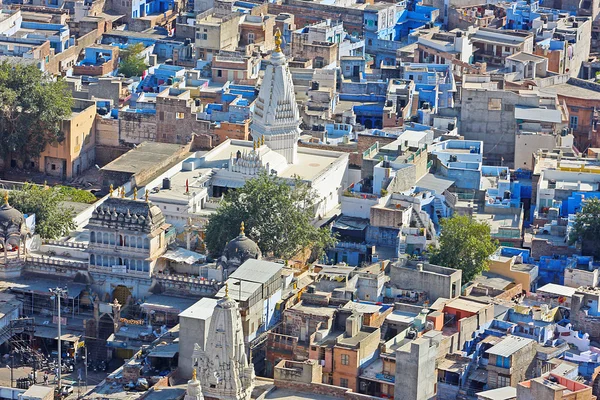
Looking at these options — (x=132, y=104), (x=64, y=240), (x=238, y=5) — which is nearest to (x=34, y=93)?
(x=132, y=104)

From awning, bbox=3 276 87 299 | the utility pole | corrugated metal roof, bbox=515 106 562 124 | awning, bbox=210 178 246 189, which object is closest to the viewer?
the utility pole

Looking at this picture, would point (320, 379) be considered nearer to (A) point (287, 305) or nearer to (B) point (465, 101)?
Answer: (A) point (287, 305)

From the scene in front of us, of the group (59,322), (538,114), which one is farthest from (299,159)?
(59,322)

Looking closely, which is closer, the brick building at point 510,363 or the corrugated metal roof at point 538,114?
the brick building at point 510,363

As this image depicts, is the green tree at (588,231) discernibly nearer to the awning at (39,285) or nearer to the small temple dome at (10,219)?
the awning at (39,285)

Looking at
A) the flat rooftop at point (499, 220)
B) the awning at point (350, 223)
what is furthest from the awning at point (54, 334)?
the flat rooftop at point (499, 220)

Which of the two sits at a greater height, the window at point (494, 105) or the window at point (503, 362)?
the window at point (494, 105)

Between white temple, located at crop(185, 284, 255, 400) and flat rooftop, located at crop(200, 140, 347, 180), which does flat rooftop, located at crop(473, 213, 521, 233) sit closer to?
flat rooftop, located at crop(200, 140, 347, 180)

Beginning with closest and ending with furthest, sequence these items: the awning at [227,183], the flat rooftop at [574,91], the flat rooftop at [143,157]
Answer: the awning at [227,183] → the flat rooftop at [143,157] → the flat rooftop at [574,91]

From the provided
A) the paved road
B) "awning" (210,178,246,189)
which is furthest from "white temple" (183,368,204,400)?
"awning" (210,178,246,189)
